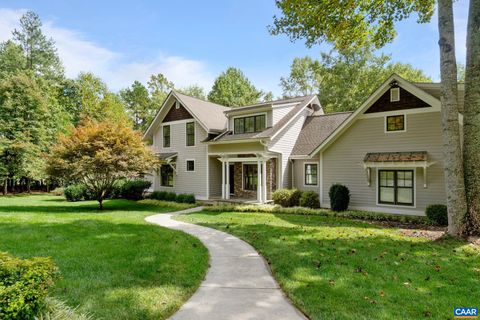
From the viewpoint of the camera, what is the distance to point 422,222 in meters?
11.7

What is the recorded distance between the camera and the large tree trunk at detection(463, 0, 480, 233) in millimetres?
8750

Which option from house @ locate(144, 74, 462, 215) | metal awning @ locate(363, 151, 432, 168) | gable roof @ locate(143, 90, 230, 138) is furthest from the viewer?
gable roof @ locate(143, 90, 230, 138)

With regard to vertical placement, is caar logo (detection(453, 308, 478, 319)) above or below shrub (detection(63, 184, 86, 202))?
below

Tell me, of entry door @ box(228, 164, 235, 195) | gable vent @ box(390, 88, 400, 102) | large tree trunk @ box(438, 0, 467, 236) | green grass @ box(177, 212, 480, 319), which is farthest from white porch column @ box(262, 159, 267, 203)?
large tree trunk @ box(438, 0, 467, 236)

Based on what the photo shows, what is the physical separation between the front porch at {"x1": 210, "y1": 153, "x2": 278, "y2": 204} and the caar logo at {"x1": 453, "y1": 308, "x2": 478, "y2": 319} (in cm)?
1286

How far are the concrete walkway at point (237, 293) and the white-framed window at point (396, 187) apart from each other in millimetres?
8883

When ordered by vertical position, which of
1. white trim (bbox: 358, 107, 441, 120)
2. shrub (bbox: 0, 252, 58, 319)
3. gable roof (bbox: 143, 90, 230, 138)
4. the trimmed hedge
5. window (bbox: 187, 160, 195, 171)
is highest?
gable roof (bbox: 143, 90, 230, 138)

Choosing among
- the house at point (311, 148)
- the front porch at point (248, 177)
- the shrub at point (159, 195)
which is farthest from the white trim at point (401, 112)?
the shrub at point (159, 195)

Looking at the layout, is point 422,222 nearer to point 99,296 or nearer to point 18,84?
point 99,296

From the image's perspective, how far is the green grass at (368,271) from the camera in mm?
4301

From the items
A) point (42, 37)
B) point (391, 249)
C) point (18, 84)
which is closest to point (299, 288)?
point (391, 249)

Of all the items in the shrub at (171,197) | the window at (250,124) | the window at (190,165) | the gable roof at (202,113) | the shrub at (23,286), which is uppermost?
the gable roof at (202,113)

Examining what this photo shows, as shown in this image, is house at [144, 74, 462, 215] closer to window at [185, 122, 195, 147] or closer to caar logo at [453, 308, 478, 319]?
window at [185, 122, 195, 147]

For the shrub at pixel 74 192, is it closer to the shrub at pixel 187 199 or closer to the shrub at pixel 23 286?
the shrub at pixel 187 199
